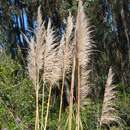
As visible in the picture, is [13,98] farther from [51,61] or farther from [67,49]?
[67,49]

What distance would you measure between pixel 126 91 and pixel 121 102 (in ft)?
7.64

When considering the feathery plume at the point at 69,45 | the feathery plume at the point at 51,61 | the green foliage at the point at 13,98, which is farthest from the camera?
the green foliage at the point at 13,98

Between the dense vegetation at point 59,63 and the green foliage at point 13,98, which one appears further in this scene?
the green foliage at point 13,98

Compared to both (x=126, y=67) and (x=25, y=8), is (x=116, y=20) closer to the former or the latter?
(x=126, y=67)

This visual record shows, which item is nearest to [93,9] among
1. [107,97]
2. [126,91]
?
[126,91]

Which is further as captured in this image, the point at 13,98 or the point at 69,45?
the point at 13,98

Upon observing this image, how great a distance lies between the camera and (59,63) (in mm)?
4754

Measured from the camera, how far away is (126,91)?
58.4 ft

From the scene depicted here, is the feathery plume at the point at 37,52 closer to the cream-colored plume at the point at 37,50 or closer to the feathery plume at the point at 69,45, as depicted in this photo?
the cream-colored plume at the point at 37,50

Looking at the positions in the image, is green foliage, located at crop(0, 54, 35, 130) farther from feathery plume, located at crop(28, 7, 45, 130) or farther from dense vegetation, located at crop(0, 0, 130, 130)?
feathery plume, located at crop(28, 7, 45, 130)

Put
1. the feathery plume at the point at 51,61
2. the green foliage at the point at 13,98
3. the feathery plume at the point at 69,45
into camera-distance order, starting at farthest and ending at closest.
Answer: the green foliage at the point at 13,98, the feathery plume at the point at 51,61, the feathery plume at the point at 69,45

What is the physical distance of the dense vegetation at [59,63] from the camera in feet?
15.6

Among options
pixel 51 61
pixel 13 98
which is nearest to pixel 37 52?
pixel 51 61

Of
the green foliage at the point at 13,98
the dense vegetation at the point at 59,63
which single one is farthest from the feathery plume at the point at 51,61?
the green foliage at the point at 13,98
